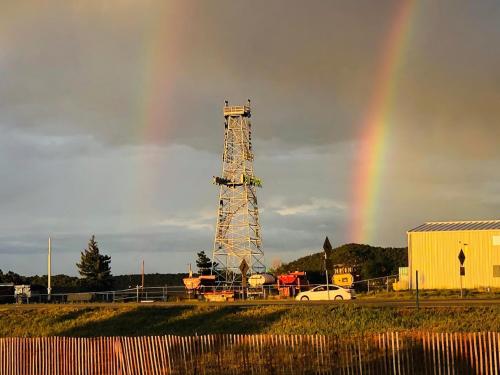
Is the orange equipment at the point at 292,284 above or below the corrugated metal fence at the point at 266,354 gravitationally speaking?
above

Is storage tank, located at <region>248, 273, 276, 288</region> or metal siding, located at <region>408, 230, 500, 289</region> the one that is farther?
storage tank, located at <region>248, 273, 276, 288</region>

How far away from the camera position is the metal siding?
64875 mm

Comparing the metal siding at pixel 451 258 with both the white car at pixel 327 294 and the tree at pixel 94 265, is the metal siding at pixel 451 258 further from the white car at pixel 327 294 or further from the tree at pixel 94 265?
the tree at pixel 94 265

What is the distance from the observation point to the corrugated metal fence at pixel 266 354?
885 inches

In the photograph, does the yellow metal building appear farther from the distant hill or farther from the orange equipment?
the distant hill

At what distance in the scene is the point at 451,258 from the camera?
6662cm

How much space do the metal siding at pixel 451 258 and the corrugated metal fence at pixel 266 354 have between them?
142ft

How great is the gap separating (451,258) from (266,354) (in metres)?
45.4

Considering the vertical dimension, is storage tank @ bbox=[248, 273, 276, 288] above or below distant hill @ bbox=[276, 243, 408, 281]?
below

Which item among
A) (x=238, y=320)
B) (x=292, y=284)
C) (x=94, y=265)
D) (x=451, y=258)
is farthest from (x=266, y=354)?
(x=94, y=265)

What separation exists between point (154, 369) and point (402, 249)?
119 m

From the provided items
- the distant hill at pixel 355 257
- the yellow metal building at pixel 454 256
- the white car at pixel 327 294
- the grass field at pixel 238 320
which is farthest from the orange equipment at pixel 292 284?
the distant hill at pixel 355 257

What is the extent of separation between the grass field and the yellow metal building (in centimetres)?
2710

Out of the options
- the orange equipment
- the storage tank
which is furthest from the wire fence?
the storage tank
